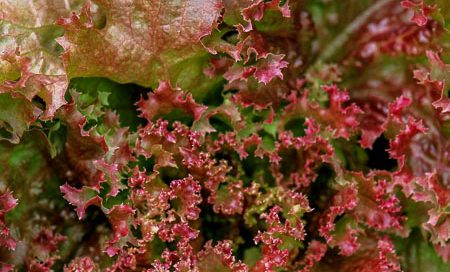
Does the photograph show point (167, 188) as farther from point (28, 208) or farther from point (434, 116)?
point (434, 116)

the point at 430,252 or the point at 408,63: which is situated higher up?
the point at 408,63

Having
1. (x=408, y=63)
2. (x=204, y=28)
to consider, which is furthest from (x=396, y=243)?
(x=204, y=28)

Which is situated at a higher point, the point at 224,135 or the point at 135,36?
the point at 135,36

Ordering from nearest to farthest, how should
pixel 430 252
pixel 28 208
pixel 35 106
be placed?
pixel 35 106 < pixel 28 208 < pixel 430 252

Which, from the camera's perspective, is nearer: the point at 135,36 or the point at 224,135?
the point at 135,36
